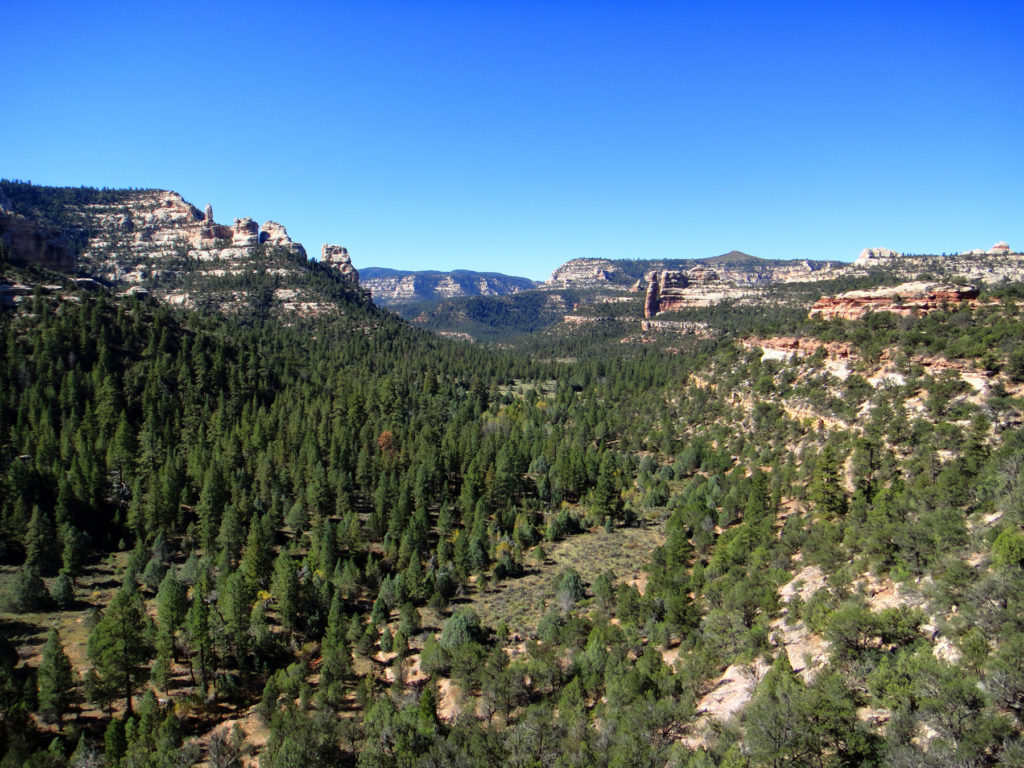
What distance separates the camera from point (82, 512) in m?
53.4

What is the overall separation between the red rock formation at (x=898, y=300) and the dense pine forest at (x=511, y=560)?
4.60 m

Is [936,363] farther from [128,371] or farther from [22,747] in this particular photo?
[128,371]

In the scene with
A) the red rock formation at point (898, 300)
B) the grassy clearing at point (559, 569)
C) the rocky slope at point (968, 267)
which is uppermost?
the rocky slope at point (968, 267)

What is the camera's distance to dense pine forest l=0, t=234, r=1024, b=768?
2292 centimetres

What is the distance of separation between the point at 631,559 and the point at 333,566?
30.1 m

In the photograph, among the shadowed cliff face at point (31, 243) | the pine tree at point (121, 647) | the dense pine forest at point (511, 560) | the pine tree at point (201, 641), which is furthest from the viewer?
the shadowed cliff face at point (31, 243)

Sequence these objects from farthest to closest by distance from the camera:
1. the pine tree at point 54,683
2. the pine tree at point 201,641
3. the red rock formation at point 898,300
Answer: the red rock formation at point 898,300 → the pine tree at point 201,641 → the pine tree at point 54,683

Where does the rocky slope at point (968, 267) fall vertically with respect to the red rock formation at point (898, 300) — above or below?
above

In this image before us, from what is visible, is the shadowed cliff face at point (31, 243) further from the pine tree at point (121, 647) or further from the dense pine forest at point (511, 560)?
the pine tree at point (121, 647)

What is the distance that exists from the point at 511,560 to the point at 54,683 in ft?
113

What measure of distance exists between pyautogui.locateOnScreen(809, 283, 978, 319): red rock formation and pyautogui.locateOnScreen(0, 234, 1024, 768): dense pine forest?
15.1 feet

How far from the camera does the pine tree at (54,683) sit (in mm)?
28609

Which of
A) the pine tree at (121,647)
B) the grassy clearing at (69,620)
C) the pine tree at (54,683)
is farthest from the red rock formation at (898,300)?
the grassy clearing at (69,620)

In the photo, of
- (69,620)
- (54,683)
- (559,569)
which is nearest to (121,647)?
(54,683)
